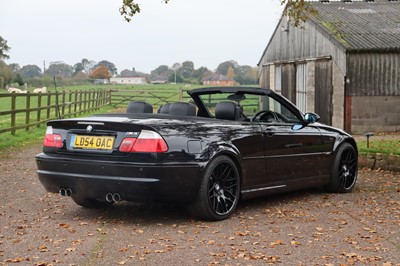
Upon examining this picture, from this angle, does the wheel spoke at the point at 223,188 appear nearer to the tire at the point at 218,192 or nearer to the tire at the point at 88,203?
the tire at the point at 218,192

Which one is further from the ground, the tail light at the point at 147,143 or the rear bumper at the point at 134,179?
the tail light at the point at 147,143

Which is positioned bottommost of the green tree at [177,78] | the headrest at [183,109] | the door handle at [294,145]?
the door handle at [294,145]

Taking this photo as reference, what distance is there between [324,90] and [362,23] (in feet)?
11.1

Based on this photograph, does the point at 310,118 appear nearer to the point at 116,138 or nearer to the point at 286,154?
the point at 286,154

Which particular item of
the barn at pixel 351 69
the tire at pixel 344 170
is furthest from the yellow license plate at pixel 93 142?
the barn at pixel 351 69

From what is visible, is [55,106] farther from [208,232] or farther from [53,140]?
[208,232]

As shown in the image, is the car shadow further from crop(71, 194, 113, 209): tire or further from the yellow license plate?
the yellow license plate

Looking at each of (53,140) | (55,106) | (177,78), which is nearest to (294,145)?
(53,140)

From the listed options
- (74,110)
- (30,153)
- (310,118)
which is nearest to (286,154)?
(310,118)

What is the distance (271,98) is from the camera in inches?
346

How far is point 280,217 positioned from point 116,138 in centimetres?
201

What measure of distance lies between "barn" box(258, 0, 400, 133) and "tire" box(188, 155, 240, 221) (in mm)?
14817

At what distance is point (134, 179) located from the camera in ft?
23.2

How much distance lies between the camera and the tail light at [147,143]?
7.09 meters
